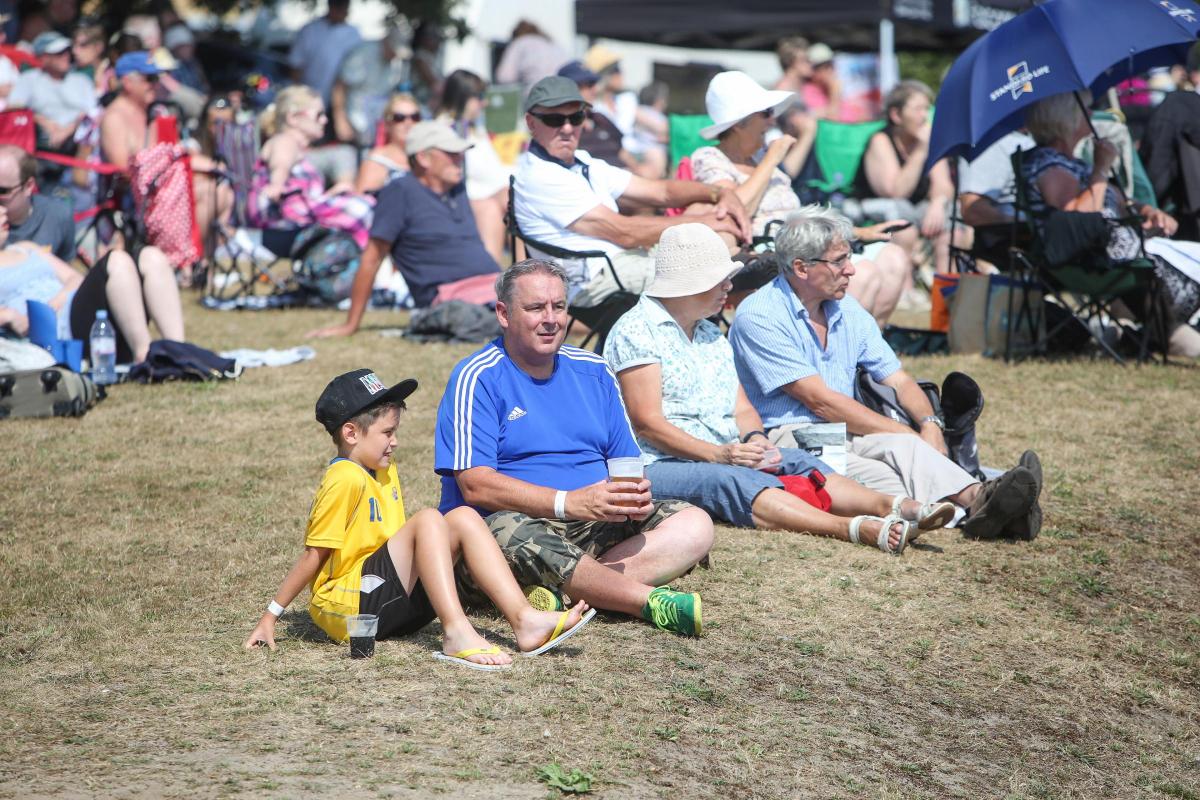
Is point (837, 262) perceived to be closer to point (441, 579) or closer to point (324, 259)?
point (441, 579)

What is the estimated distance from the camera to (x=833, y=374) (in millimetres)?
5824

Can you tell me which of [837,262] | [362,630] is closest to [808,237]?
[837,262]

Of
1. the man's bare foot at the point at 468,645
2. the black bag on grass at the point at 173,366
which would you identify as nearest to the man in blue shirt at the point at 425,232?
the black bag on grass at the point at 173,366

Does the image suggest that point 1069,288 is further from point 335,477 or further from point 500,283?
point 335,477

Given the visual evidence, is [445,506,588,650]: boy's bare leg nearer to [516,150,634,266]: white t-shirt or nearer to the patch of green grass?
the patch of green grass

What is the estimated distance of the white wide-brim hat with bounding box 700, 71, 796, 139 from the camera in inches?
293

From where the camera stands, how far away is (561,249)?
7184 mm

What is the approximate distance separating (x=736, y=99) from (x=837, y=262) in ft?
6.99

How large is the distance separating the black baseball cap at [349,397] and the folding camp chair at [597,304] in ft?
9.12

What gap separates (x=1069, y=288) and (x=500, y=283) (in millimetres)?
4713

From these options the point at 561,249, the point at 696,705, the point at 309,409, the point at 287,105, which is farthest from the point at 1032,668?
the point at 287,105

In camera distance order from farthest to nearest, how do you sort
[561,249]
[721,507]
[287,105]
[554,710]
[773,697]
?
[287,105], [561,249], [721,507], [773,697], [554,710]

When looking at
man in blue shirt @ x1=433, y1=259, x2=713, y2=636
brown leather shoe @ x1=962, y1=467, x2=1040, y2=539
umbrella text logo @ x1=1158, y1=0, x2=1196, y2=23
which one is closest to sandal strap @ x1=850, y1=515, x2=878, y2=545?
brown leather shoe @ x1=962, y1=467, x2=1040, y2=539

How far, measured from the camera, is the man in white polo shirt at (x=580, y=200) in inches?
277
